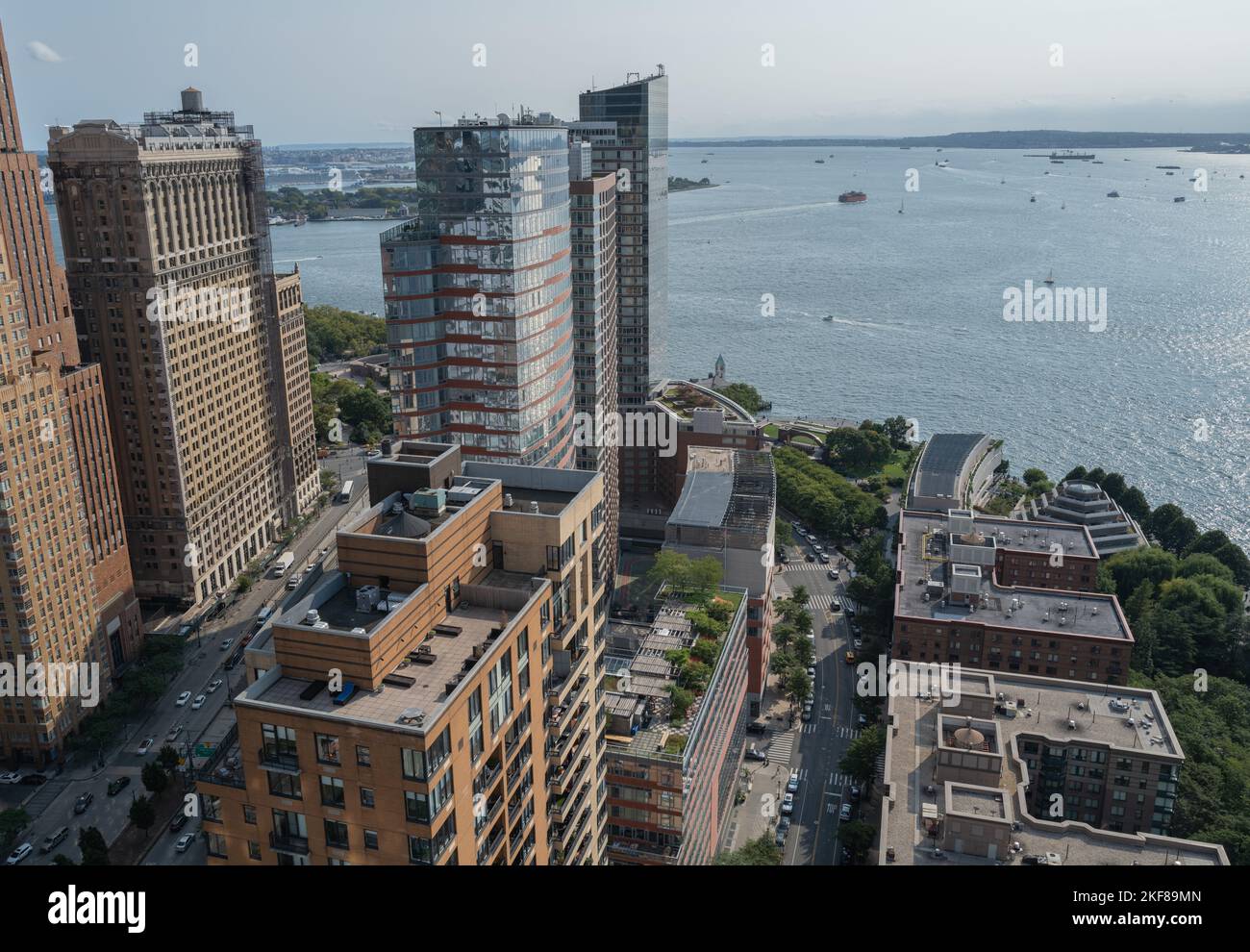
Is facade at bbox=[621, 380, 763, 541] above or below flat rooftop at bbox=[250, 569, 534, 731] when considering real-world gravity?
below

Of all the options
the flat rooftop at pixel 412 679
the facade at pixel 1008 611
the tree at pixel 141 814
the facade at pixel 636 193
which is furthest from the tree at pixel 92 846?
the facade at pixel 636 193

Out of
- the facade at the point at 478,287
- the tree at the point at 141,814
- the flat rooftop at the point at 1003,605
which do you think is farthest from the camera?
the flat rooftop at the point at 1003,605

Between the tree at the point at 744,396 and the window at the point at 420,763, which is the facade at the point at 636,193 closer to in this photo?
the tree at the point at 744,396

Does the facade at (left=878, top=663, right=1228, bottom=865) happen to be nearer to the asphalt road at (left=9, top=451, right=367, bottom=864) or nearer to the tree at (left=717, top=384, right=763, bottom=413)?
the asphalt road at (left=9, top=451, right=367, bottom=864)

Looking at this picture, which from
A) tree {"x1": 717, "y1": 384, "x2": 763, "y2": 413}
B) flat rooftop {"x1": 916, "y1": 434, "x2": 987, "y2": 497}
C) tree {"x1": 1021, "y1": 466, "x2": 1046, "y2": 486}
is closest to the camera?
flat rooftop {"x1": 916, "y1": 434, "x2": 987, "y2": 497}

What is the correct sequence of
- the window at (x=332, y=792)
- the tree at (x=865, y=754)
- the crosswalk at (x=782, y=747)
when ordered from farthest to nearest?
1. the crosswalk at (x=782, y=747)
2. the tree at (x=865, y=754)
3. the window at (x=332, y=792)

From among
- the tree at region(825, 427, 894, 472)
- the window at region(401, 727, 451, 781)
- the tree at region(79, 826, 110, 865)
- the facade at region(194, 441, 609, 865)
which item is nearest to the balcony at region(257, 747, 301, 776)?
the facade at region(194, 441, 609, 865)
